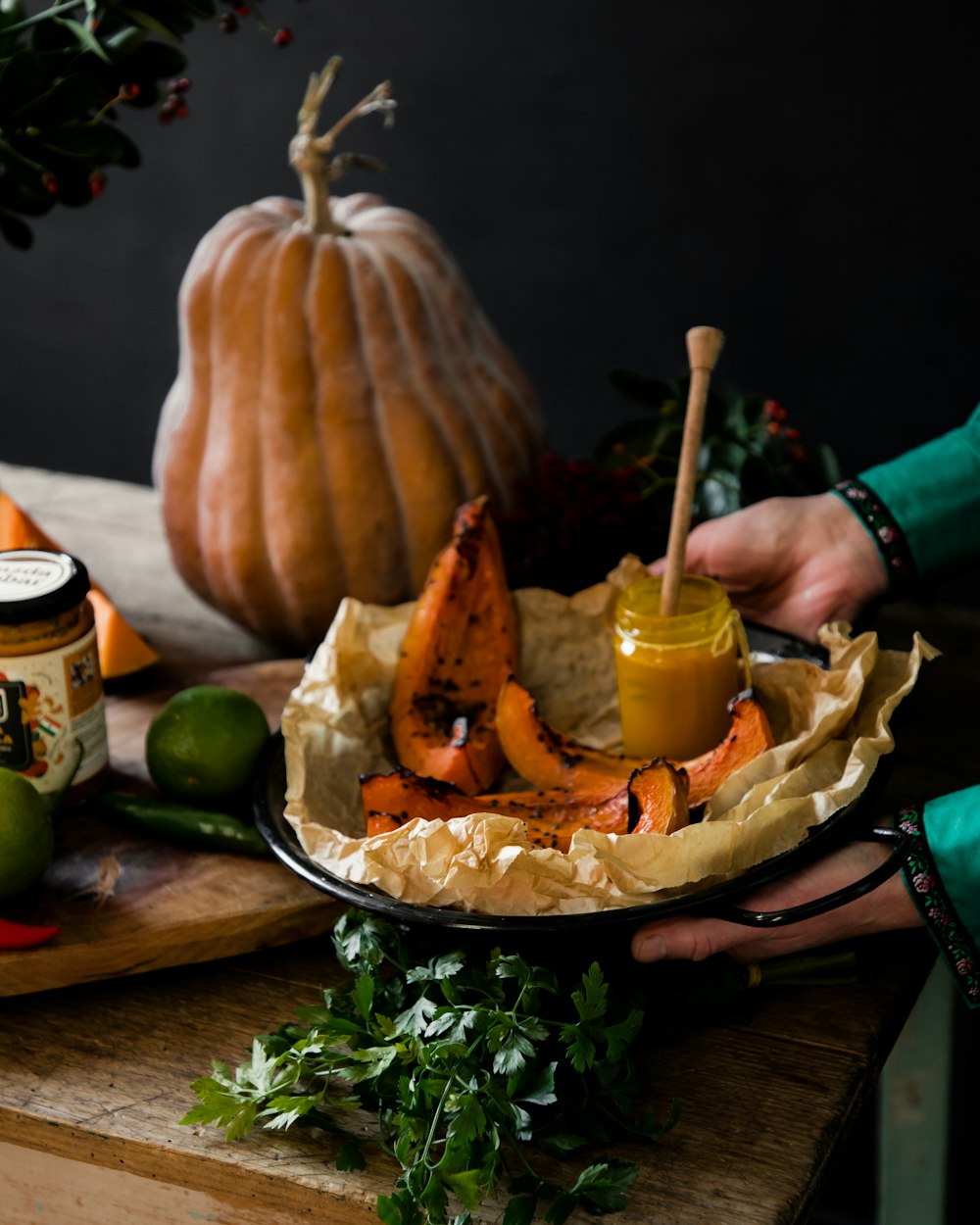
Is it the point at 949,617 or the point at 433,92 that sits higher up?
the point at 433,92

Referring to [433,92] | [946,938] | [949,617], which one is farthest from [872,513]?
[433,92]

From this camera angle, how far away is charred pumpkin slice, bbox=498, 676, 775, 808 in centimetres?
111

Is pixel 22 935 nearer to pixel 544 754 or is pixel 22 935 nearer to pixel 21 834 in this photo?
pixel 21 834

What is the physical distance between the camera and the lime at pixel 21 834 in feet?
A: 3.52

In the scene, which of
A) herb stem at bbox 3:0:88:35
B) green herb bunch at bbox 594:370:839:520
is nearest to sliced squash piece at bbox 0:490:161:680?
herb stem at bbox 3:0:88:35

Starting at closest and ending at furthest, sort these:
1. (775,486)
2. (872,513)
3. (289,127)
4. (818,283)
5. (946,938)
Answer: (946,938) → (872,513) → (775,486) → (818,283) → (289,127)

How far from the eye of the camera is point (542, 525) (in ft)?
5.08

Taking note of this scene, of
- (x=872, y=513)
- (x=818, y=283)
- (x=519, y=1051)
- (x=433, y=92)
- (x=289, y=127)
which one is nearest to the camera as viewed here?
(x=519, y=1051)

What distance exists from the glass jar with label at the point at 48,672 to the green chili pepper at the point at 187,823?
0.14 ft

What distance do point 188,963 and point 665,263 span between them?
1755mm

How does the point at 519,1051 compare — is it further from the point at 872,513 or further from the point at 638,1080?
the point at 872,513

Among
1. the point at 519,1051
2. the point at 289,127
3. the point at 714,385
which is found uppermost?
the point at 289,127

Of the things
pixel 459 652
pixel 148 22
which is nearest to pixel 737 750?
pixel 459 652

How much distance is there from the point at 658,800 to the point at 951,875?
22cm
